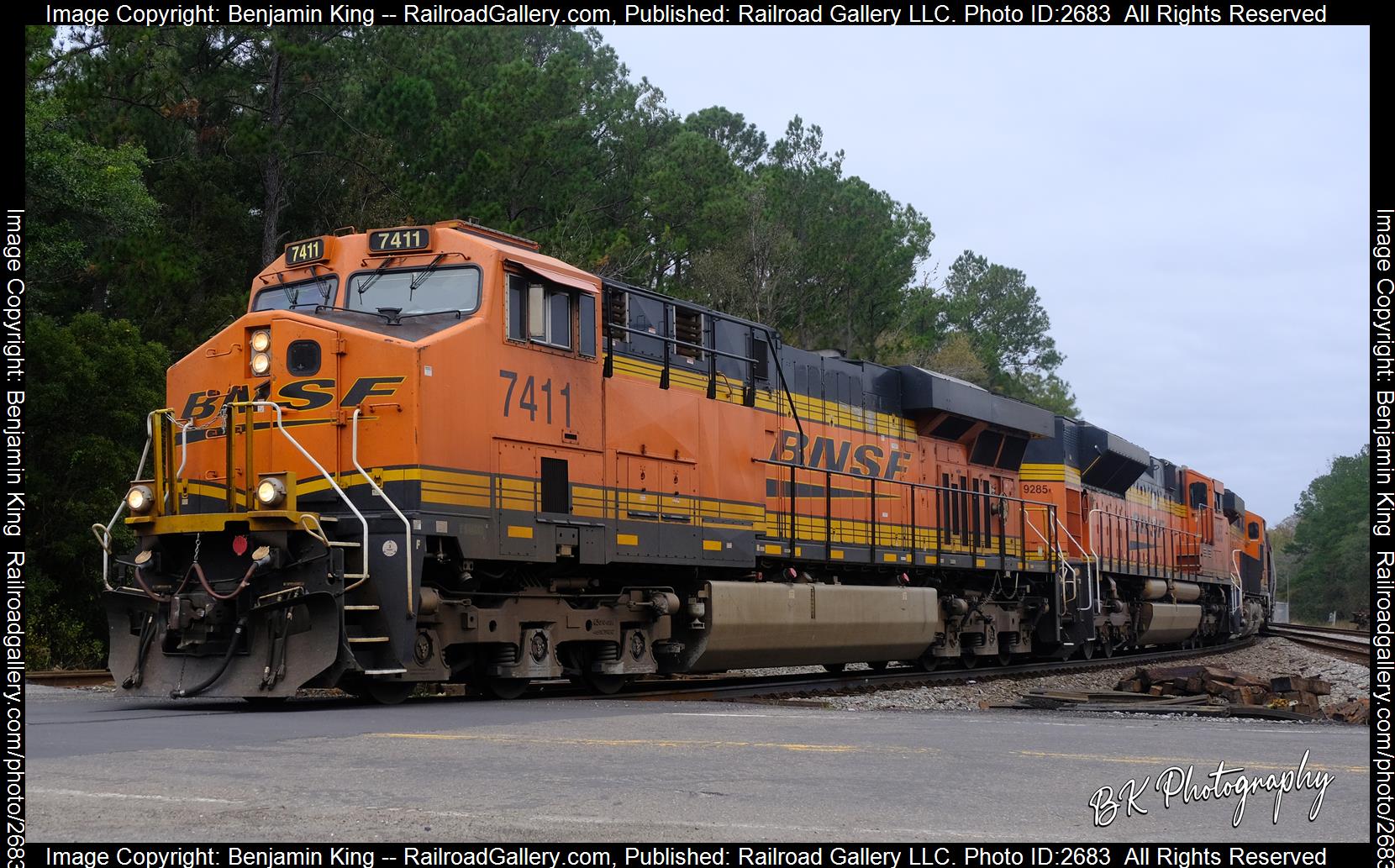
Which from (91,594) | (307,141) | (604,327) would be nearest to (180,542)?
(604,327)

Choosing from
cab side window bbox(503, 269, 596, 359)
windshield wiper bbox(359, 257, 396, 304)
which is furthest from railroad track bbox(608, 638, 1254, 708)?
windshield wiper bbox(359, 257, 396, 304)

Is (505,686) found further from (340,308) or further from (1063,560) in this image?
(1063,560)

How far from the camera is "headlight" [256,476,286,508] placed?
10.4 metres

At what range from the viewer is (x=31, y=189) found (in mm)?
21250

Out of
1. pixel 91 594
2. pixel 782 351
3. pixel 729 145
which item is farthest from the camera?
pixel 729 145

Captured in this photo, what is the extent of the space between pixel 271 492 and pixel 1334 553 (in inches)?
3986

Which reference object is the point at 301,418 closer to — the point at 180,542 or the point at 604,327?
the point at 180,542

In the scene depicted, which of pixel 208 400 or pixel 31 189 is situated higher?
pixel 31 189

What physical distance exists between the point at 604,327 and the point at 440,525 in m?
2.81

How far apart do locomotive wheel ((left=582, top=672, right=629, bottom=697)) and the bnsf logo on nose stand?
3.87 m
